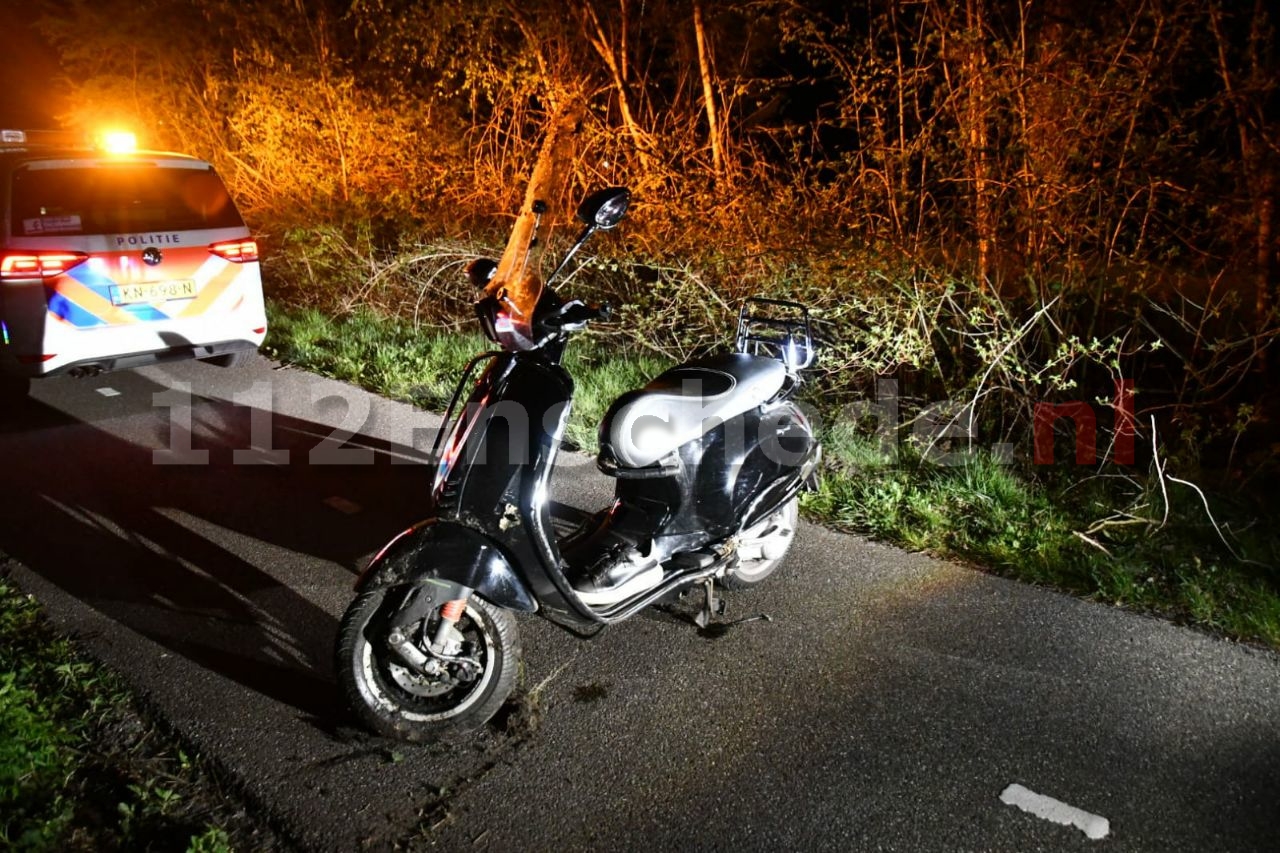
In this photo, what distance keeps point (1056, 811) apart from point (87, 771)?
9.97 ft

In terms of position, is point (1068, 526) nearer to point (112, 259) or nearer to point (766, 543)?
point (766, 543)

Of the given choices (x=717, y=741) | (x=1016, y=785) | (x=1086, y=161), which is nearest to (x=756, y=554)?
(x=717, y=741)

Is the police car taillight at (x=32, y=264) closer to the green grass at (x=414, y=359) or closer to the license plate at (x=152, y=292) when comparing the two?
the license plate at (x=152, y=292)

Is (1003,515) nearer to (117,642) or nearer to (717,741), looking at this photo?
(717,741)

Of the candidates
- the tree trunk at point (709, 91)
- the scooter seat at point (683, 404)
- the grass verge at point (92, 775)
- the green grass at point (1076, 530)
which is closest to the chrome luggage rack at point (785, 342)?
the scooter seat at point (683, 404)

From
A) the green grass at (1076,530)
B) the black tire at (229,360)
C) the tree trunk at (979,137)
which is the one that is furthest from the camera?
the black tire at (229,360)

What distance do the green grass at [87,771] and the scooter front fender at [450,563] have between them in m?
0.82

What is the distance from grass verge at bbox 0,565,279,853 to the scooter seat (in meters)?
1.69

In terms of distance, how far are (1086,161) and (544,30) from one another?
17.5 feet

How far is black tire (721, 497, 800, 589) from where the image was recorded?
4078 mm

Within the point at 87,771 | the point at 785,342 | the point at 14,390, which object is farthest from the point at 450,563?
the point at 14,390

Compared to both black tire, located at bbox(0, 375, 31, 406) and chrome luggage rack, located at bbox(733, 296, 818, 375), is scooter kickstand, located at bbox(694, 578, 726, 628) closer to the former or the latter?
chrome luggage rack, located at bbox(733, 296, 818, 375)

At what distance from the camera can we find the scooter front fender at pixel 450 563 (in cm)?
299

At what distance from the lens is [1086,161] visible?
17.3 ft
